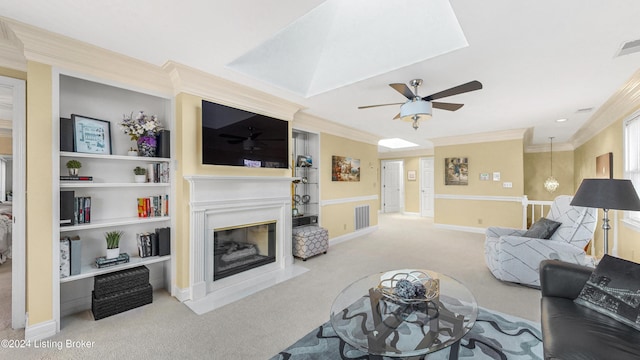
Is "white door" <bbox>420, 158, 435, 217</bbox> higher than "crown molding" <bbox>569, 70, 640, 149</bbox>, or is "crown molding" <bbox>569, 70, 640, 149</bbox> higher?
"crown molding" <bbox>569, 70, 640, 149</bbox>

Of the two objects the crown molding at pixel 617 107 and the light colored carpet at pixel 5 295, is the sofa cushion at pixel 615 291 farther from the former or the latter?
the light colored carpet at pixel 5 295

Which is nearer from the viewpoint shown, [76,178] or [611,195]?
[611,195]

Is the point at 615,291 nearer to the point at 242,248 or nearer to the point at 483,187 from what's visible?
the point at 242,248

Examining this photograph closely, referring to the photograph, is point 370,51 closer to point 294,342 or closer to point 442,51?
point 442,51

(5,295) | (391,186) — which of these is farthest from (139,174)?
(391,186)

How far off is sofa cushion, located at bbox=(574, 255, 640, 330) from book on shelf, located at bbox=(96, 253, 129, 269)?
3.80 metres

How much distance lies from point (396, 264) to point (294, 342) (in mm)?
2310

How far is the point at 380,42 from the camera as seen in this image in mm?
2527

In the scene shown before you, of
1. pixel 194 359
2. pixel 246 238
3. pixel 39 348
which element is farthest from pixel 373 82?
pixel 39 348

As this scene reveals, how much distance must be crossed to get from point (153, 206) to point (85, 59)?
1.47 meters

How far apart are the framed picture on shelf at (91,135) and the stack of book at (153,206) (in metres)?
0.58

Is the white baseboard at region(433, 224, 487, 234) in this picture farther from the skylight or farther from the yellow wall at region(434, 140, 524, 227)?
the skylight

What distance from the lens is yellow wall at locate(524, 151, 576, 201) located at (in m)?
7.34

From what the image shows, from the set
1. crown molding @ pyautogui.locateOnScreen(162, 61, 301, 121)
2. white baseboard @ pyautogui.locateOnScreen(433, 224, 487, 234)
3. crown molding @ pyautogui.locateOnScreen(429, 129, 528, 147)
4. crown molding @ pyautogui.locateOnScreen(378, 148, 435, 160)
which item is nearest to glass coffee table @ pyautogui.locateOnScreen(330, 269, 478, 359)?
crown molding @ pyautogui.locateOnScreen(162, 61, 301, 121)
